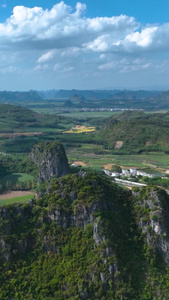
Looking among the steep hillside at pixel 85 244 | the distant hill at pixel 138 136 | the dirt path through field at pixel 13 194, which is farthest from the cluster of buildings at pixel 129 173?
the steep hillside at pixel 85 244

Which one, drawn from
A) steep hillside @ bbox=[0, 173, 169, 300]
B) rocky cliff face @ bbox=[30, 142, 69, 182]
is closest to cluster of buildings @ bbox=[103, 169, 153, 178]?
rocky cliff face @ bbox=[30, 142, 69, 182]

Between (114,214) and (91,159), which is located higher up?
(114,214)

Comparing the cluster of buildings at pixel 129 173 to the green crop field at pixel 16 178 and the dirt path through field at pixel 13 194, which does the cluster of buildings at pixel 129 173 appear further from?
the dirt path through field at pixel 13 194

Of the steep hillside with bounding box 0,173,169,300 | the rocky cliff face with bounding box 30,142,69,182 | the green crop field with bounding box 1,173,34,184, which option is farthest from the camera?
the green crop field with bounding box 1,173,34,184

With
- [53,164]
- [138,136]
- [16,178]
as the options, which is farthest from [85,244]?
[138,136]

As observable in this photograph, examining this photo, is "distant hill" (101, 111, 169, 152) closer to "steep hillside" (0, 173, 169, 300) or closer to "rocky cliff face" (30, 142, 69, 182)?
"rocky cliff face" (30, 142, 69, 182)

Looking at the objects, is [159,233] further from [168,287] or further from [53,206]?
[53,206]

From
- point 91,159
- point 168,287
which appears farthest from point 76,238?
point 91,159

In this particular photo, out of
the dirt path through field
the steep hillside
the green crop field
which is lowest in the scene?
the dirt path through field
